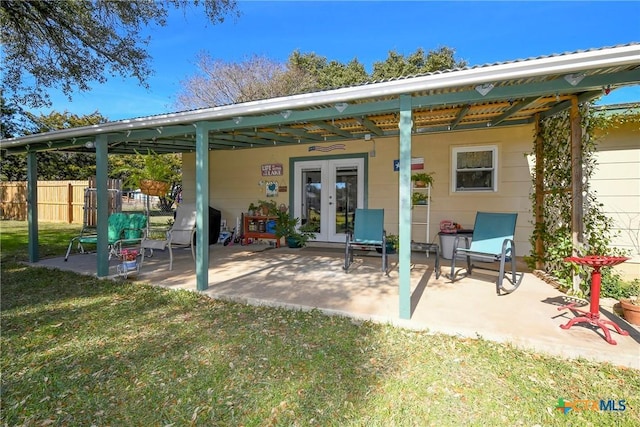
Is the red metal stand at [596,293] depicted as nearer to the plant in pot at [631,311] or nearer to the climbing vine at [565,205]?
the plant in pot at [631,311]

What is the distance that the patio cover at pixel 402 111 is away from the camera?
2777mm

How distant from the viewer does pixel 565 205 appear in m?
4.10

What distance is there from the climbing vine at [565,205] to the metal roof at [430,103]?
13.1 inches

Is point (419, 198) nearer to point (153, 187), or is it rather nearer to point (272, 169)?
point (272, 169)

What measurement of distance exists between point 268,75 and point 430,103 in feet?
54.4

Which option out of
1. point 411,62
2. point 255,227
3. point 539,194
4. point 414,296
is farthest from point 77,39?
point 411,62

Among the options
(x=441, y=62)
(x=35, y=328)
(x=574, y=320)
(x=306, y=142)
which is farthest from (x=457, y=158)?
(x=441, y=62)

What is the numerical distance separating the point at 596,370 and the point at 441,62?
19.2 metres

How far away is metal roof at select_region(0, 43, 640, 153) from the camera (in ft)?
8.87

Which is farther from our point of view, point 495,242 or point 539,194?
point 539,194

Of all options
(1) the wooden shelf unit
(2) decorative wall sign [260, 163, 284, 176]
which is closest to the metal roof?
(2) decorative wall sign [260, 163, 284, 176]

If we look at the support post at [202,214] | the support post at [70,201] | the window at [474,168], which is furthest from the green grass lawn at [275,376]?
the support post at [70,201]

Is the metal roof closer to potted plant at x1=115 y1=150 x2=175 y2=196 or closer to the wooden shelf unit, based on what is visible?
potted plant at x1=115 y1=150 x2=175 y2=196

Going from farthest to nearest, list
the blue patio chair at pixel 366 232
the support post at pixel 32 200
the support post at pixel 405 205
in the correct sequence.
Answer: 1. the support post at pixel 32 200
2. the blue patio chair at pixel 366 232
3. the support post at pixel 405 205
